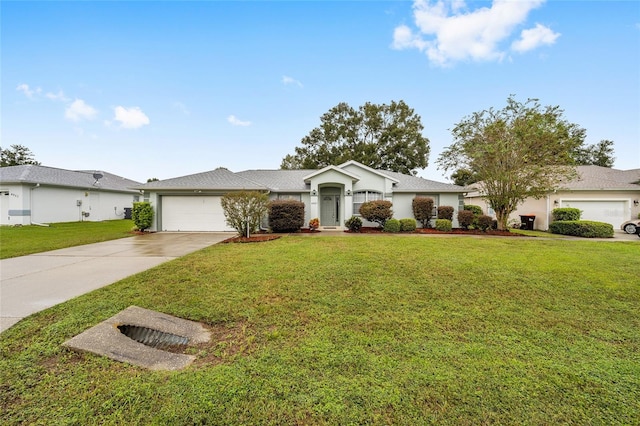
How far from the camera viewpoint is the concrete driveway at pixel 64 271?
4309 mm

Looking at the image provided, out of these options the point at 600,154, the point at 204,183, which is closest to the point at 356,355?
the point at 204,183

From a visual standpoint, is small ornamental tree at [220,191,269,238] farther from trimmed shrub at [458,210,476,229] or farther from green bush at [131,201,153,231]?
trimmed shrub at [458,210,476,229]

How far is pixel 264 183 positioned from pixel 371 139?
64.7 ft

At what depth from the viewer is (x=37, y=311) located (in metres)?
3.93

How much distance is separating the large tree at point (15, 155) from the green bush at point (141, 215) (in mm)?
38867

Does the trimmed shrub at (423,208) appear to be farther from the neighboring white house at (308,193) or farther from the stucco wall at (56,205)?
the stucco wall at (56,205)

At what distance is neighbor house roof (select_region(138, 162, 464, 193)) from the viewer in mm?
14727

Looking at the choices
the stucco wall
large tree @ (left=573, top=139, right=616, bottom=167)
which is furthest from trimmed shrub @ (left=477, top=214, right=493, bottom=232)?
large tree @ (left=573, top=139, right=616, bottom=167)

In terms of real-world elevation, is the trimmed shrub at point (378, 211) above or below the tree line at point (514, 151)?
below

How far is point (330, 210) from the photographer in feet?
55.4

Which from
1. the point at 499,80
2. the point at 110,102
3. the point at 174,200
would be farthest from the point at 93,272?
the point at 499,80

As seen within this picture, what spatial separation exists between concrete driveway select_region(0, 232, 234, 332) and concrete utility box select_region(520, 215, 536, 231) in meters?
19.6

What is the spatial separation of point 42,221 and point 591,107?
3505 centimetres

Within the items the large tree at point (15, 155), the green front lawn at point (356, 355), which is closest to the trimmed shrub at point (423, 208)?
the green front lawn at point (356, 355)
